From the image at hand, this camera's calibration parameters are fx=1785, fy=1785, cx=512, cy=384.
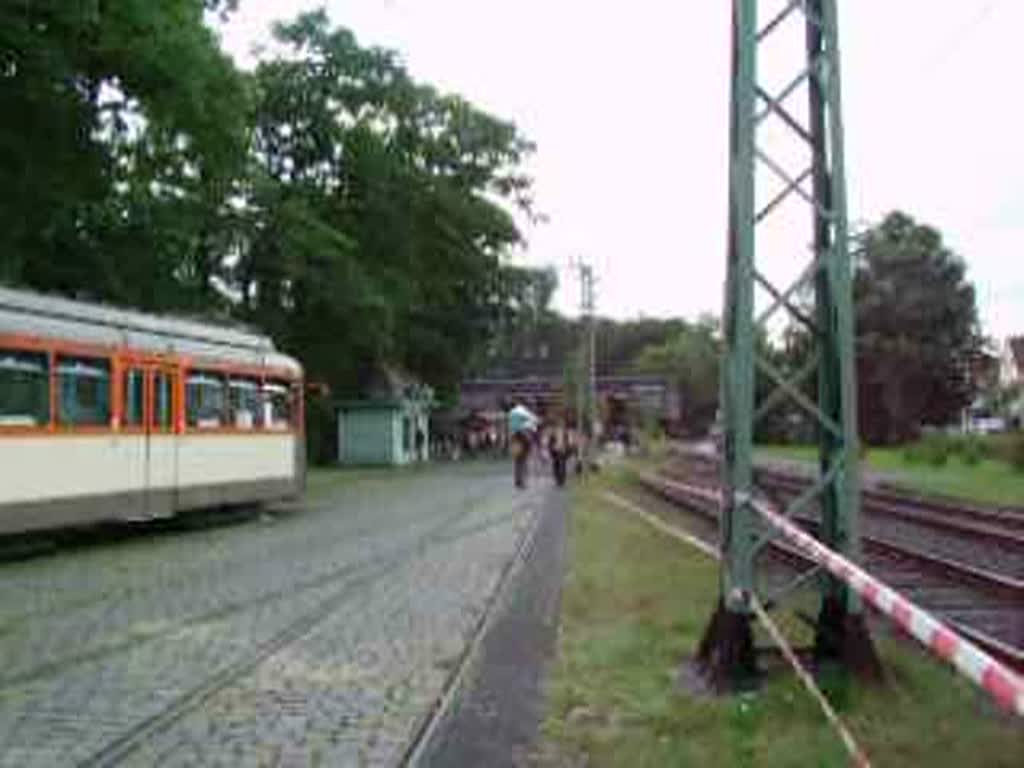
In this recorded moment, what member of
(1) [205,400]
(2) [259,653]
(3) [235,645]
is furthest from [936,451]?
(2) [259,653]

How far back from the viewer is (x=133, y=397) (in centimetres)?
2272

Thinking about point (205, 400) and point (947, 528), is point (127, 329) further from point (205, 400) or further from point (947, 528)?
point (947, 528)

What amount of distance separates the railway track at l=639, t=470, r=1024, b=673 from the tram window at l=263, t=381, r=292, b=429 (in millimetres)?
7596

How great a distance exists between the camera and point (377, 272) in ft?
210

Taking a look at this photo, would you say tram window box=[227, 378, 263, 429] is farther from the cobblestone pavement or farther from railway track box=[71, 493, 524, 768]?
railway track box=[71, 493, 524, 768]

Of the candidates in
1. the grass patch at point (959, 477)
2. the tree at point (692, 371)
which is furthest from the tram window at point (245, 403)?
the tree at point (692, 371)

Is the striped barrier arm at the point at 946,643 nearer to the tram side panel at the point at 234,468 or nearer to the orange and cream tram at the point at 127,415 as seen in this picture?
the orange and cream tram at the point at 127,415

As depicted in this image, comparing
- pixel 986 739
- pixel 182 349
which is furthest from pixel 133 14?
pixel 986 739

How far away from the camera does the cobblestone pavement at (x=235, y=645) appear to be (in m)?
8.88

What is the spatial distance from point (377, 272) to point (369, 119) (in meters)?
6.12

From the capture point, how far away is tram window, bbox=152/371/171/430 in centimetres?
2344

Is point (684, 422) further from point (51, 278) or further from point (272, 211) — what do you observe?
point (51, 278)

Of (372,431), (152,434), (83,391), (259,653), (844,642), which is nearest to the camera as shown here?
(844,642)

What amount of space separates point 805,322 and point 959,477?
131 feet
